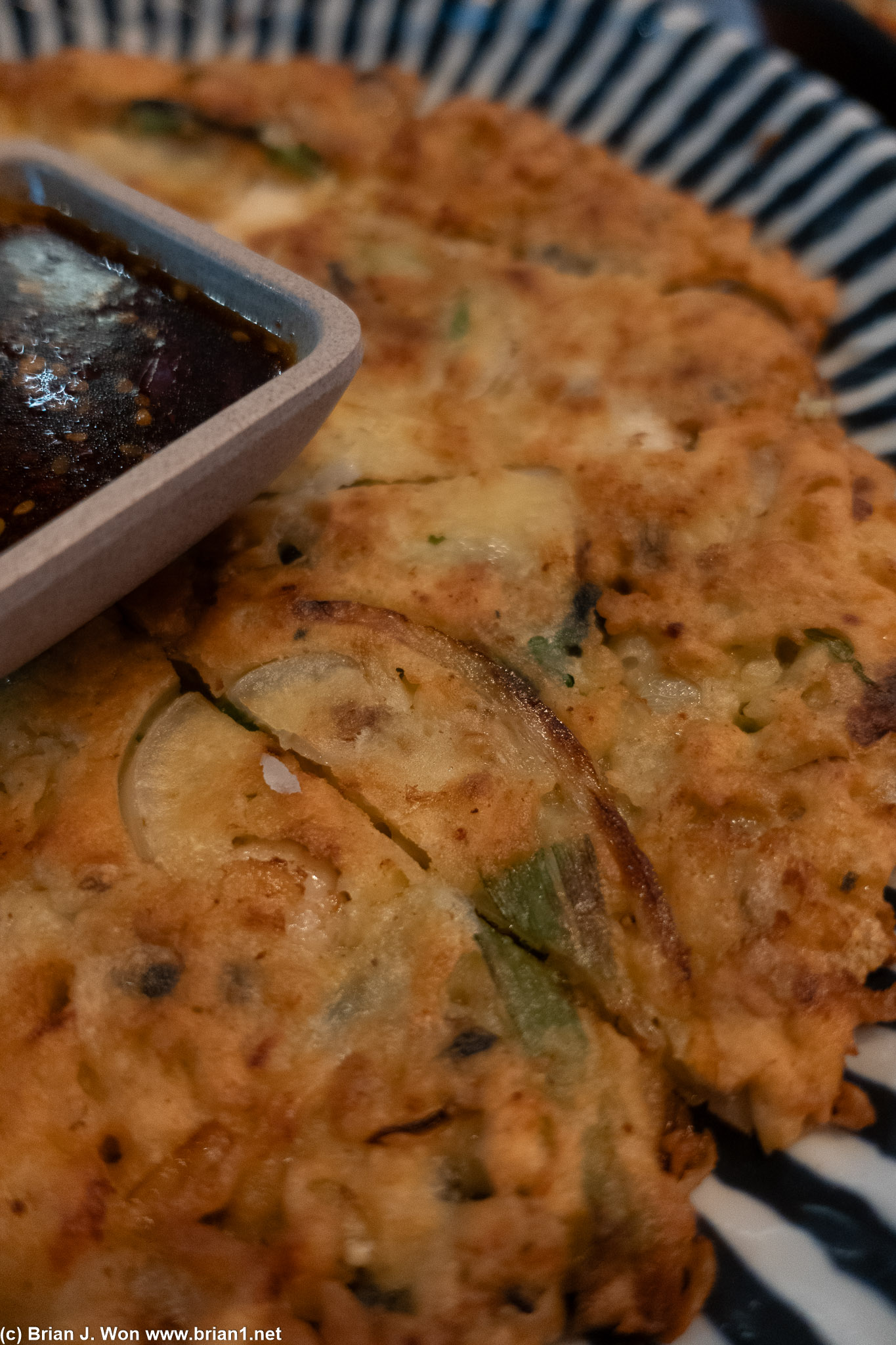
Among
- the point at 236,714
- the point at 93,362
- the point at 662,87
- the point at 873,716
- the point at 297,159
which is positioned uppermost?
the point at 662,87

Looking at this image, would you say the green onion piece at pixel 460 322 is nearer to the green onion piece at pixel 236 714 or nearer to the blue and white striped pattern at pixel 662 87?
the blue and white striped pattern at pixel 662 87

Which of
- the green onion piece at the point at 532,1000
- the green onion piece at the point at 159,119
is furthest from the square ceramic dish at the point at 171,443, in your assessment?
the green onion piece at the point at 532,1000

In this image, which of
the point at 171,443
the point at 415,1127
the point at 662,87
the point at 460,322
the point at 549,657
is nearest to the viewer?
the point at 415,1127

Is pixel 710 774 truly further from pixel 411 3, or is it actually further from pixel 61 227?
pixel 411 3

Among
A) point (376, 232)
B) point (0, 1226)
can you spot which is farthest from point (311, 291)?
point (0, 1226)

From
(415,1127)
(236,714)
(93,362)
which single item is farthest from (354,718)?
(93,362)

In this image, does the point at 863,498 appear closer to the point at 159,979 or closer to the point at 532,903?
the point at 532,903
